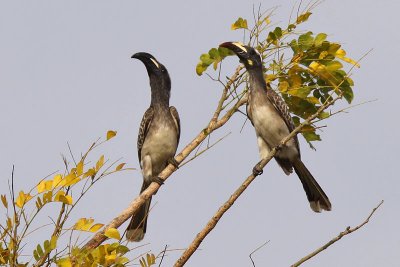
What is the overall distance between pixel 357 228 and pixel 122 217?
1365 mm

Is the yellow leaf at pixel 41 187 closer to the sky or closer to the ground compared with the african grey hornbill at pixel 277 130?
closer to the ground

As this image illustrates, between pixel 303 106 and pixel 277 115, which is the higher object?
pixel 277 115

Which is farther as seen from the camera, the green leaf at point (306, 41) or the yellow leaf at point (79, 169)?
the green leaf at point (306, 41)

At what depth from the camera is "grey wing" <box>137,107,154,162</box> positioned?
794 centimetres

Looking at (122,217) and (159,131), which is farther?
(159,131)

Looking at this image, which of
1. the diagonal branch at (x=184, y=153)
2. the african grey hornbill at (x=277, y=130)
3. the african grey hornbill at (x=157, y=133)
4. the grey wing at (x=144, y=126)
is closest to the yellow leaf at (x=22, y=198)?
the diagonal branch at (x=184, y=153)

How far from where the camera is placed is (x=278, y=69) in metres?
5.41

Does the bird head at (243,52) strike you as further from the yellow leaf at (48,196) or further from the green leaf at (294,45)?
the yellow leaf at (48,196)

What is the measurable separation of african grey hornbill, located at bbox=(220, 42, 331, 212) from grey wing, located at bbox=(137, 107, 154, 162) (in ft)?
3.50

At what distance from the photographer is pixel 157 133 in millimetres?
7840

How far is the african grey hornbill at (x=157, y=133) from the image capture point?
7.79 m

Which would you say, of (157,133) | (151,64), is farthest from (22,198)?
(157,133)

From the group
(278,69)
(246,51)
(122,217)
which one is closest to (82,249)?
(122,217)

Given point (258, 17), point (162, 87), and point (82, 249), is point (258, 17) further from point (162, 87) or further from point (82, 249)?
point (82, 249)
